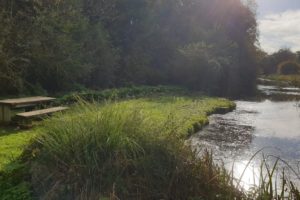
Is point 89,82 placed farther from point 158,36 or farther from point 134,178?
point 134,178

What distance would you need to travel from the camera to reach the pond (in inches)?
334

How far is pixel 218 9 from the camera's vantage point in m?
35.3

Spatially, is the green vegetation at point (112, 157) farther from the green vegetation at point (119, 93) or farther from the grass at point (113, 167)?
the green vegetation at point (119, 93)

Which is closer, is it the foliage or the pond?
the pond

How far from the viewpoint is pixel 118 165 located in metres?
4.99

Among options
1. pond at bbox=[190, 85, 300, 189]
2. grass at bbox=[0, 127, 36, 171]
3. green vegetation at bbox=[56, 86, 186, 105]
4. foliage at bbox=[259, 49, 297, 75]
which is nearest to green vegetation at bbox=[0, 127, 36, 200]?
grass at bbox=[0, 127, 36, 171]

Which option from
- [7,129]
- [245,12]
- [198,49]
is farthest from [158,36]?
[7,129]

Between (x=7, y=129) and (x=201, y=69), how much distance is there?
21522 mm

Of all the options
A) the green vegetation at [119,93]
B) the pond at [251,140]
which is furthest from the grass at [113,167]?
the green vegetation at [119,93]

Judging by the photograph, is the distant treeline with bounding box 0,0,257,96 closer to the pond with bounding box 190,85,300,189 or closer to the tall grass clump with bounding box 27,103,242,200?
the pond with bounding box 190,85,300,189

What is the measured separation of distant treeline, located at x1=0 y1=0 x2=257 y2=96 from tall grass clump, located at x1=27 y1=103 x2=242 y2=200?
8668 millimetres

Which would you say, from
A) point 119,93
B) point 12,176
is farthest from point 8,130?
point 119,93

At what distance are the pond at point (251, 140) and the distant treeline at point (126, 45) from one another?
7.53 metres

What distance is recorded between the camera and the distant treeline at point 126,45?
15.7m
